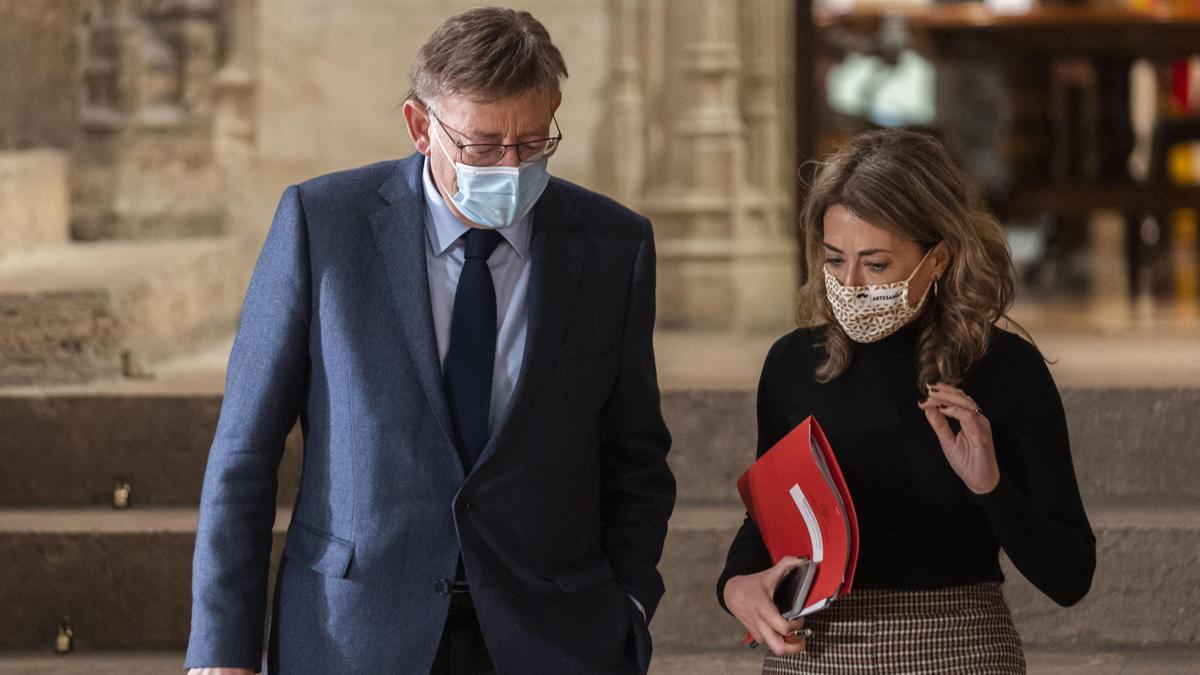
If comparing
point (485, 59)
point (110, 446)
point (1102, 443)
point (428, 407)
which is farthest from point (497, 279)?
point (1102, 443)

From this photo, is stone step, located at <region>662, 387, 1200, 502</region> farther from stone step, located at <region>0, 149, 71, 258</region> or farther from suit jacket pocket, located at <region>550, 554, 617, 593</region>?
→ stone step, located at <region>0, 149, 71, 258</region>

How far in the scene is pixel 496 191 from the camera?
6.76ft

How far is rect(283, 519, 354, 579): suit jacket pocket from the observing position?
211 centimetres

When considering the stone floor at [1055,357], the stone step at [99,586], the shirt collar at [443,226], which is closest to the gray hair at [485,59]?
the shirt collar at [443,226]

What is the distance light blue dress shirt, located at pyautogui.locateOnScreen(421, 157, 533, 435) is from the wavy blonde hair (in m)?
0.44

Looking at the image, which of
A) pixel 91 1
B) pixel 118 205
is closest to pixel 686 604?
pixel 118 205

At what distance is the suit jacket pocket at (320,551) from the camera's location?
2113mm

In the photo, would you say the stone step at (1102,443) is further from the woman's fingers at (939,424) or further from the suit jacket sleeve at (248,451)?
the suit jacket sleeve at (248,451)

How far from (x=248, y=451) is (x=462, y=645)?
381 mm

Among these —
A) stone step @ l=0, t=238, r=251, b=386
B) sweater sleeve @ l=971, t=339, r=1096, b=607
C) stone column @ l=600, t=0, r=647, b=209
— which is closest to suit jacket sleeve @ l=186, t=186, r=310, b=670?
sweater sleeve @ l=971, t=339, r=1096, b=607

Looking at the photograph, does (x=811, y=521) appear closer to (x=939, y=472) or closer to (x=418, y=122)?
(x=939, y=472)

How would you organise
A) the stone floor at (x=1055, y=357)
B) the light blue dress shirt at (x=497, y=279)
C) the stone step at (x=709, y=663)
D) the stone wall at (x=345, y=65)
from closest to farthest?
the light blue dress shirt at (x=497, y=279)
the stone step at (x=709, y=663)
the stone floor at (x=1055, y=357)
the stone wall at (x=345, y=65)

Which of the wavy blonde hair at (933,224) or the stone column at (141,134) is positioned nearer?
the wavy blonde hair at (933,224)

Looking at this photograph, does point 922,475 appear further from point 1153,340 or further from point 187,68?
point 187,68
